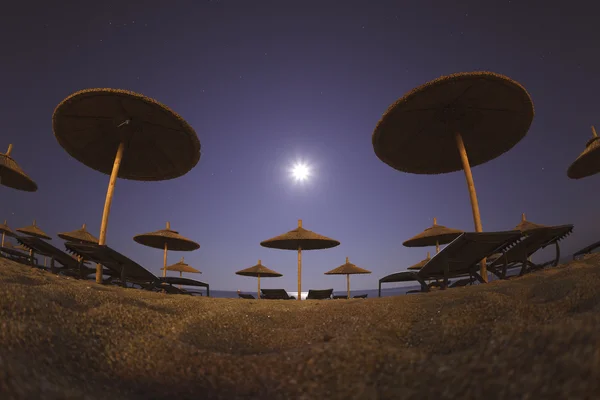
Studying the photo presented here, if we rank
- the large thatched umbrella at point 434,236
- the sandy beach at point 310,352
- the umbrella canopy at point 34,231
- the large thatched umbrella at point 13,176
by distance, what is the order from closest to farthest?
1. the sandy beach at point 310,352
2. the large thatched umbrella at point 13,176
3. the large thatched umbrella at point 434,236
4. the umbrella canopy at point 34,231

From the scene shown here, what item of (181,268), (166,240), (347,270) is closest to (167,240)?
(166,240)

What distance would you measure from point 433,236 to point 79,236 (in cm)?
1334

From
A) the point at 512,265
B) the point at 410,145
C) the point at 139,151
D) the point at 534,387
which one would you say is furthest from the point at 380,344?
the point at 512,265

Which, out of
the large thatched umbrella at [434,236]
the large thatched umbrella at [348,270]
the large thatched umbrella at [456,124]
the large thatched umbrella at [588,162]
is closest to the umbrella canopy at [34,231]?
the large thatched umbrella at [348,270]

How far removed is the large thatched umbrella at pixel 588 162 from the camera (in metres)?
6.68

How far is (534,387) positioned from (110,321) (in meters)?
2.06

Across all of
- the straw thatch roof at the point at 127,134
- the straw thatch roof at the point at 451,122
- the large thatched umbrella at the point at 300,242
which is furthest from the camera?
the large thatched umbrella at the point at 300,242

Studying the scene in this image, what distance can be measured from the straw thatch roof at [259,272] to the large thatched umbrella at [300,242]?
3674 millimetres

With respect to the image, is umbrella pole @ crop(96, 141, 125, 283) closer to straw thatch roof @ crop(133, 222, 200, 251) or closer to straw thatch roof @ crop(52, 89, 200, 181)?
straw thatch roof @ crop(52, 89, 200, 181)

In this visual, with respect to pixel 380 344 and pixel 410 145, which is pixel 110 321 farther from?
pixel 410 145

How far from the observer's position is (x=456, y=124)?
520 cm

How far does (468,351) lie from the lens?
3.76 feet

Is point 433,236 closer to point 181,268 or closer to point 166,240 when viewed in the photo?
point 166,240

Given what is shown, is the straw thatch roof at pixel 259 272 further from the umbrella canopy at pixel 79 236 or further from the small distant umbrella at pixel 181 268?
the umbrella canopy at pixel 79 236
